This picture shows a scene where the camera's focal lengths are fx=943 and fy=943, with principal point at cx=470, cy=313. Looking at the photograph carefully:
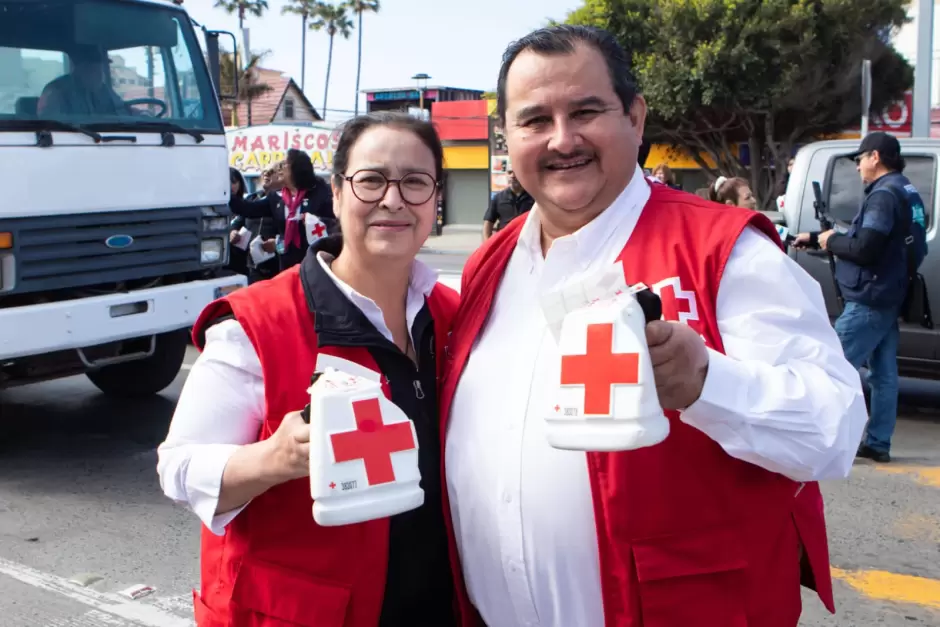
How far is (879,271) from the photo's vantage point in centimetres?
549

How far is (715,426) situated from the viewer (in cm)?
150

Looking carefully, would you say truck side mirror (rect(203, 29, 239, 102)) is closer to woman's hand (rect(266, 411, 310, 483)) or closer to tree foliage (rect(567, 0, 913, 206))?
woman's hand (rect(266, 411, 310, 483))

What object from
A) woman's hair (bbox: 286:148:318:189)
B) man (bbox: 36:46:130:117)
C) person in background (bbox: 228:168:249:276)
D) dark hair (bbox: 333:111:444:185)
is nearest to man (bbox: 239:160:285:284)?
person in background (bbox: 228:168:249:276)

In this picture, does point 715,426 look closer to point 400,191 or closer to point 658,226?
point 658,226

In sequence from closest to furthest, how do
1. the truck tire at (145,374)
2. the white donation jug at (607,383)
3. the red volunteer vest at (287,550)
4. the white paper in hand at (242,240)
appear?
the white donation jug at (607,383) → the red volunteer vest at (287,550) → the truck tire at (145,374) → the white paper in hand at (242,240)

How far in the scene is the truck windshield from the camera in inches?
213

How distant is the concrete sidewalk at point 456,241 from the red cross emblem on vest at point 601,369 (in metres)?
19.6

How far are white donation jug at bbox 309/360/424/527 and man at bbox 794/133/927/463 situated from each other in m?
4.59

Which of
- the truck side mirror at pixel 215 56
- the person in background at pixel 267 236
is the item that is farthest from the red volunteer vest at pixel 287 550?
the person in background at pixel 267 236

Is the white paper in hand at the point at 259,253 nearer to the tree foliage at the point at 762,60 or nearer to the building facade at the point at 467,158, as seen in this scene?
the tree foliage at the point at 762,60

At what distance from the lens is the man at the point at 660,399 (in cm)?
155

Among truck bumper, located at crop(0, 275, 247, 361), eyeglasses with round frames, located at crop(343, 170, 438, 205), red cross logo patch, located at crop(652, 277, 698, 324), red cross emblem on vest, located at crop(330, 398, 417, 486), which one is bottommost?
truck bumper, located at crop(0, 275, 247, 361)

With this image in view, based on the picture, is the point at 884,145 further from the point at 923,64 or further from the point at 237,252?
the point at 923,64

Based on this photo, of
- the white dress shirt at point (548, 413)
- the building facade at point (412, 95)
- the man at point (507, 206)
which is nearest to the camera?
the white dress shirt at point (548, 413)
